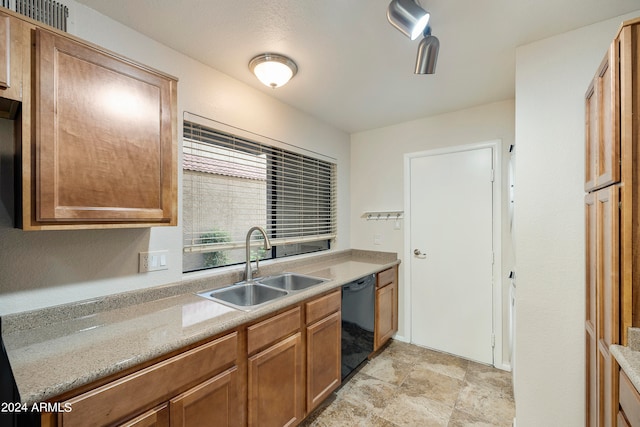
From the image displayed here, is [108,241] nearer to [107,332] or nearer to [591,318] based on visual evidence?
[107,332]

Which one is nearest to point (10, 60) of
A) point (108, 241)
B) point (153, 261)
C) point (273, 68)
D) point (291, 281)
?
point (108, 241)

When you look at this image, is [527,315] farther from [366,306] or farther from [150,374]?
[150,374]

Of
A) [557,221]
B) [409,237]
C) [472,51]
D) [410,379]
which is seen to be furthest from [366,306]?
[472,51]

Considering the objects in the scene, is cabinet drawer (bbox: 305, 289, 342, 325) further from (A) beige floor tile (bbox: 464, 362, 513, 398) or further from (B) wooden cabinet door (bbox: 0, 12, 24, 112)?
(B) wooden cabinet door (bbox: 0, 12, 24, 112)

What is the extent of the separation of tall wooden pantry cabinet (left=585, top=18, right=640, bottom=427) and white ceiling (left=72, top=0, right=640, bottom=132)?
21.2 inches

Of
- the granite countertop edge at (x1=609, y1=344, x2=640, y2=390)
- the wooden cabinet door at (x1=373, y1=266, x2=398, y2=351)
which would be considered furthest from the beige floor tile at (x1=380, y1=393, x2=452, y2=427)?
the granite countertop edge at (x1=609, y1=344, x2=640, y2=390)

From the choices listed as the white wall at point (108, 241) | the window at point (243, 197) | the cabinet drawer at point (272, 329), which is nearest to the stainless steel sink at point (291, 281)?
the window at point (243, 197)

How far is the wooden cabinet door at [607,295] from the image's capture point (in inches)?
40.8

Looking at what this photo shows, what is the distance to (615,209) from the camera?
1.04 m

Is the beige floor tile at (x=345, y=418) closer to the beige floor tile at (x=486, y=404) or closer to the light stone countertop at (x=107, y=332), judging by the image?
the beige floor tile at (x=486, y=404)

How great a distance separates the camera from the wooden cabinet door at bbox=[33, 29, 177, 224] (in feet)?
3.49

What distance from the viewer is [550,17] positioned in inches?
57.4

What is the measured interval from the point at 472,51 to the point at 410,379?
255cm

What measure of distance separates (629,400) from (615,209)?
0.66 m
